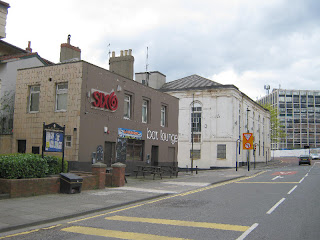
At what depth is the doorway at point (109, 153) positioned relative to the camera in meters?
21.0

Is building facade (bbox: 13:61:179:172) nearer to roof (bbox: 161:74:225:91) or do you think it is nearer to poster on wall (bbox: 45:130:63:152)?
poster on wall (bbox: 45:130:63:152)

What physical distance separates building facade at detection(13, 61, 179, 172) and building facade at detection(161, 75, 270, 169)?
2050cm

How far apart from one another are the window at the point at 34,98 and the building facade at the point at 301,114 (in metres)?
152

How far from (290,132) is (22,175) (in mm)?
163995

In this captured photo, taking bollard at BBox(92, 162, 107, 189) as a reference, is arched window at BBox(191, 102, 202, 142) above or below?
above

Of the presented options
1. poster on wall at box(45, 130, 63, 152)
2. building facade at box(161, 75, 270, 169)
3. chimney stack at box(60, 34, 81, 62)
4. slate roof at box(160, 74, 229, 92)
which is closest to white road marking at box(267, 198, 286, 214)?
poster on wall at box(45, 130, 63, 152)

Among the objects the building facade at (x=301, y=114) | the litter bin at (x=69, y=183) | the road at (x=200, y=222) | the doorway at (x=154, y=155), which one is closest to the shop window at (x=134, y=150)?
the doorway at (x=154, y=155)

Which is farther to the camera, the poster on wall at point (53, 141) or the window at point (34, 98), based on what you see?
the window at point (34, 98)

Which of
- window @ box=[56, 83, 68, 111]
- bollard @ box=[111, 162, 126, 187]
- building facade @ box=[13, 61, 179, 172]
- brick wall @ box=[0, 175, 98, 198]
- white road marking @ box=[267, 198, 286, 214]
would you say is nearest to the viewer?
white road marking @ box=[267, 198, 286, 214]

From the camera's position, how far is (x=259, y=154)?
192 feet

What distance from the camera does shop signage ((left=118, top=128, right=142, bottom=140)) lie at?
2198 centimetres

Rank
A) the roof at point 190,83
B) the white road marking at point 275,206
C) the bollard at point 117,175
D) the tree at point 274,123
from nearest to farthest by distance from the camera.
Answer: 1. the white road marking at point 275,206
2. the bollard at point 117,175
3. the roof at point 190,83
4. the tree at point 274,123

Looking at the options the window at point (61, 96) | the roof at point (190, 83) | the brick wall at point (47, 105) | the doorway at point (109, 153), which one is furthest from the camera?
the roof at point (190, 83)

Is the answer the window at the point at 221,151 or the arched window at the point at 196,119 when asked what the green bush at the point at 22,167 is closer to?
the window at the point at 221,151
